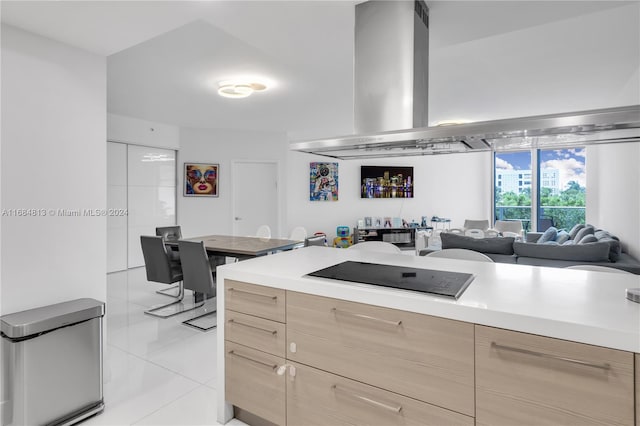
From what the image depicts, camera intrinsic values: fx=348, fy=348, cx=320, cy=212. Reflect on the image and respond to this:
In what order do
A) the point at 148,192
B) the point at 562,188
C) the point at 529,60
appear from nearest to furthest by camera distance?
the point at 529,60 → the point at 148,192 → the point at 562,188

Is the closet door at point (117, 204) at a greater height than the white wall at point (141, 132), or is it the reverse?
the white wall at point (141, 132)

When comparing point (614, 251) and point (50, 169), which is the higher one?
point (50, 169)

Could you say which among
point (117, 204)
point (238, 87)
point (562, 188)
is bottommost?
point (117, 204)

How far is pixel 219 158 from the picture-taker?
6648mm

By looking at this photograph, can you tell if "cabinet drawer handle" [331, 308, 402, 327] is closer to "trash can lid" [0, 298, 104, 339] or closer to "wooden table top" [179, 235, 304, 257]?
"trash can lid" [0, 298, 104, 339]

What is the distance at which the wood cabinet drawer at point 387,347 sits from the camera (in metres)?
1.19

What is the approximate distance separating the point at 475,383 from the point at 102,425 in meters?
1.87

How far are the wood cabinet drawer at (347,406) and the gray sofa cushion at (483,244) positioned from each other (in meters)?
2.99

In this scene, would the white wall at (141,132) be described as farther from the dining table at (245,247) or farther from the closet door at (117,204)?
the dining table at (245,247)

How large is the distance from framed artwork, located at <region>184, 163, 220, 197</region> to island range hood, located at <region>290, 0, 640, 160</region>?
4902 millimetres

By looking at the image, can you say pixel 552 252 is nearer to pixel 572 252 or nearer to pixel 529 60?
pixel 572 252

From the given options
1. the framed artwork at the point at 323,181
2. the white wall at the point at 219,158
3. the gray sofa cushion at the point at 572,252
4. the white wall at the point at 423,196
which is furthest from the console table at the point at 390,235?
the gray sofa cushion at the point at 572,252

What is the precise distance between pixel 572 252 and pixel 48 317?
413 centimetres

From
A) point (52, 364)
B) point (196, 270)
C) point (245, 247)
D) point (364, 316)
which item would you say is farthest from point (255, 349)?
point (245, 247)
